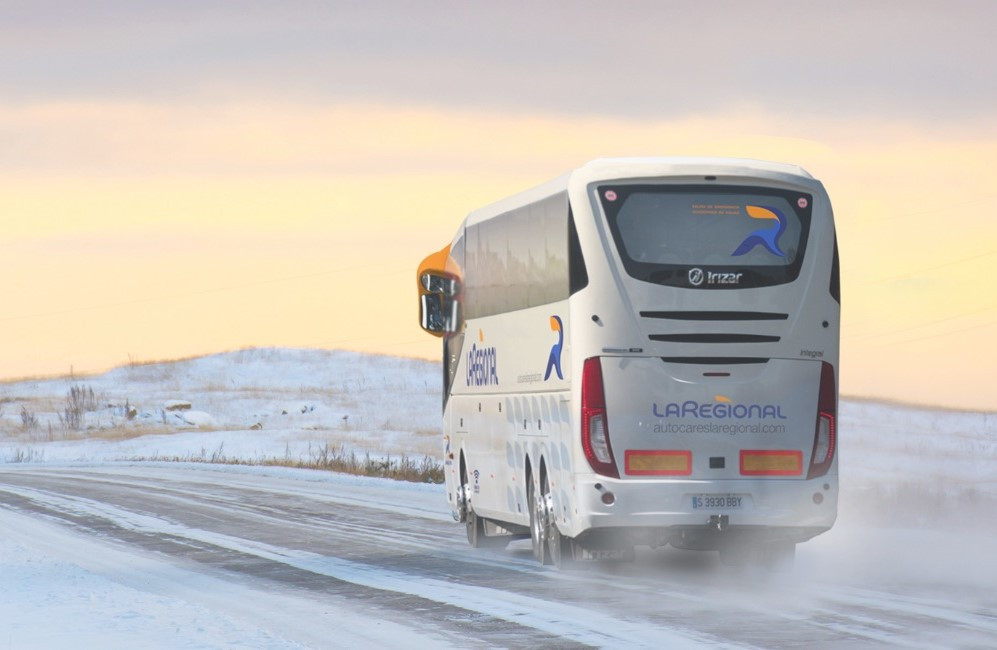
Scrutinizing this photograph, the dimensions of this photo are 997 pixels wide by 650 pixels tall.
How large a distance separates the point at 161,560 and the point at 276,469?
82.0 feet

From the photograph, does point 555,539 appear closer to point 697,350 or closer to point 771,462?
point 771,462

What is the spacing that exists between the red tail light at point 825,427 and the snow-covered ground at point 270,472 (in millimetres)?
1154

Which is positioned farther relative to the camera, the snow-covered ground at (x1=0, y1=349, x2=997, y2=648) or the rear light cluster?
the rear light cluster

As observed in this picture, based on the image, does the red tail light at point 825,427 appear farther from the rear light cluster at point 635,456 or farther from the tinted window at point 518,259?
the tinted window at point 518,259

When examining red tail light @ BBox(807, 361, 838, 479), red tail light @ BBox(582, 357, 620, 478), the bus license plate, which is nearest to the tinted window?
red tail light @ BBox(582, 357, 620, 478)

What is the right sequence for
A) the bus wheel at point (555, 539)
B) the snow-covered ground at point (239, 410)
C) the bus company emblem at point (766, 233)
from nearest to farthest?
1. the bus company emblem at point (766, 233)
2. the bus wheel at point (555, 539)
3. the snow-covered ground at point (239, 410)

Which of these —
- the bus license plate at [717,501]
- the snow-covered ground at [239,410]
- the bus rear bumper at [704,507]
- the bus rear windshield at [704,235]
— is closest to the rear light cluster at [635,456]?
the bus rear bumper at [704,507]

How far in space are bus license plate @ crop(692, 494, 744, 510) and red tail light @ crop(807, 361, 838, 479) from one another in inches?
30.6

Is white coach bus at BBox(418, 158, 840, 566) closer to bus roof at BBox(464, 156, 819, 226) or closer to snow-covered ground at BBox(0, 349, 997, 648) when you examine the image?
bus roof at BBox(464, 156, 819, 226)

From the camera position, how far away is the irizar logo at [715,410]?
1669 centimetres

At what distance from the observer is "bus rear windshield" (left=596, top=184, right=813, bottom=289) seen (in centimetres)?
1673

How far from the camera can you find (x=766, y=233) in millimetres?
16906

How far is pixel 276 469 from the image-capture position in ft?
149

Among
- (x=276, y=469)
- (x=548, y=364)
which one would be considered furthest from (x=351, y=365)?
(x=548, y=364)
